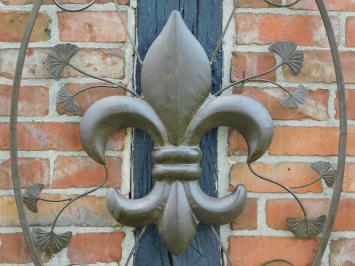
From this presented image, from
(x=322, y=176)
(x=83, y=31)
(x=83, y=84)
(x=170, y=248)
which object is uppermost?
(x=83, y=31)

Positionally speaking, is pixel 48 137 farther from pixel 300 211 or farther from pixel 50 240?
pixel 300 211

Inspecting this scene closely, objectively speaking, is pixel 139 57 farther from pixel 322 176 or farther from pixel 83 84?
pixel 322 176

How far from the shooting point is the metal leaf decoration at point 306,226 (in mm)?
1333

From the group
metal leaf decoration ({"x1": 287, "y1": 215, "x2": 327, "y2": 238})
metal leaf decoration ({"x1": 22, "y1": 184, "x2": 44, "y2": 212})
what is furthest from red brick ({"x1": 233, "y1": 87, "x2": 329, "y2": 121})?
metal leaf decoration ({"x1": 22, "y1": 184, "x2": 44, "y2": 212})

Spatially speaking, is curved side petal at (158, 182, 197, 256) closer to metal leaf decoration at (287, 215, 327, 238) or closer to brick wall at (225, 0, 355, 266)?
brick wall at (225, 0, 355, 266)

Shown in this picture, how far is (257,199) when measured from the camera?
1.34 metres

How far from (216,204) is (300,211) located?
0.20m

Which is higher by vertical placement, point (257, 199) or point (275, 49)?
point (275, 49)

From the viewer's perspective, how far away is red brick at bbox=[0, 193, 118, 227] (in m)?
1.33

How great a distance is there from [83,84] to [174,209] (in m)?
0.33

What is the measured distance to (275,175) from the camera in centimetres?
135

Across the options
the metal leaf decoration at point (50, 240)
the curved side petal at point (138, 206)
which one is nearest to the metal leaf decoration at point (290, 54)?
the curved side petal at point (138, 206)

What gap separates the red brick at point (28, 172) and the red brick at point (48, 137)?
27 millimetres

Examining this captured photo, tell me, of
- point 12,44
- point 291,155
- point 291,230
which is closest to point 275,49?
point 291,155
